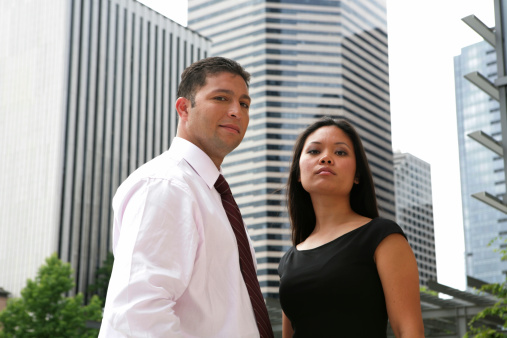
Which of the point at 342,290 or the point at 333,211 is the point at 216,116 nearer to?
the point at 333,211

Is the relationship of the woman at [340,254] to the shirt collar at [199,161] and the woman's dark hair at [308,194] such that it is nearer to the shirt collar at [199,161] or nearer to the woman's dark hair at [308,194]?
the woman's dark hair at [308,194]

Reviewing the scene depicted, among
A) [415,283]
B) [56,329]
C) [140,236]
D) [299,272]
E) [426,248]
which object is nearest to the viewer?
[140,236]

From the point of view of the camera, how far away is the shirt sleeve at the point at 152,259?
7.48 feet

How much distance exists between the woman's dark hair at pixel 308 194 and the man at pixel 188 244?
608mm

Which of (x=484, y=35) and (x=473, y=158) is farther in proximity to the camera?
(x=473, y=158)

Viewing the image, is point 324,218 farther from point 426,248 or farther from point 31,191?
point 426,248

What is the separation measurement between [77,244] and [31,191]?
6.25 metres

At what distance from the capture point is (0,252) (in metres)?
58.8

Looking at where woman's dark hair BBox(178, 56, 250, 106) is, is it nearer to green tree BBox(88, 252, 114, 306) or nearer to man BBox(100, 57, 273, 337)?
man BBox(100, 57, 273, 337)

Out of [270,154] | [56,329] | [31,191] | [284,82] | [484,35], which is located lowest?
[56,329]

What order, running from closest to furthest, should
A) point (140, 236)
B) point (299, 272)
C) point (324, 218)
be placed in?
point (140, 236) → point (299, 272) → point (324, 218)

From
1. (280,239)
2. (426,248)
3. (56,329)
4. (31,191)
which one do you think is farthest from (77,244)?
(426,248)

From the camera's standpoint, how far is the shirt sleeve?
2.28 meters

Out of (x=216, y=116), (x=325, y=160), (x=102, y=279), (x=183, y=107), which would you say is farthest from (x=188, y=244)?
(x=102, y=279)
